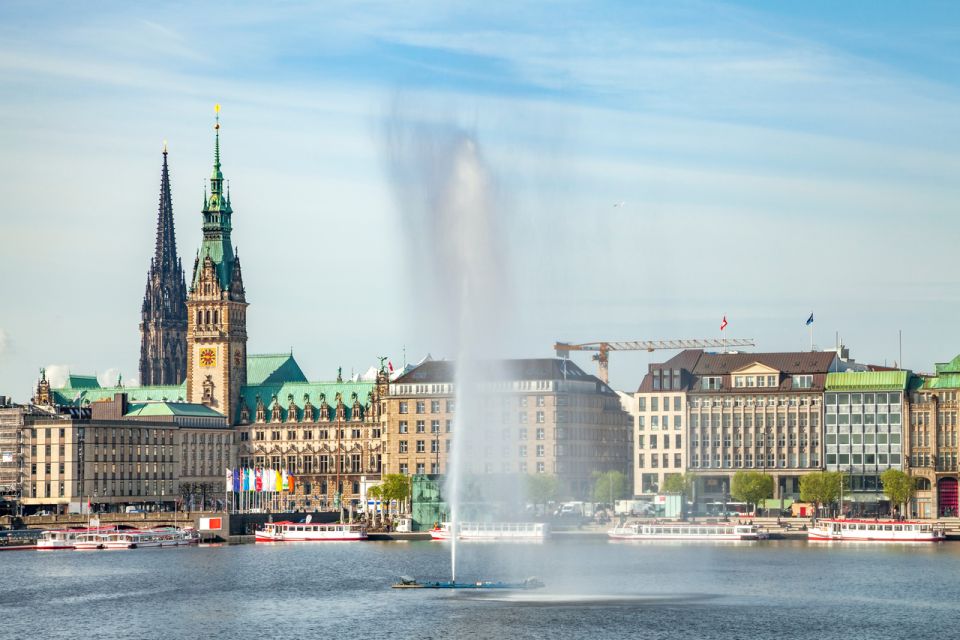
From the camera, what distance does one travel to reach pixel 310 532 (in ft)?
636

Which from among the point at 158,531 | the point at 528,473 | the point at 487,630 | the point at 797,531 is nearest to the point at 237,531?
the point at 158,531

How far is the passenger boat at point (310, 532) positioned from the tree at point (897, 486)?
51.9 m

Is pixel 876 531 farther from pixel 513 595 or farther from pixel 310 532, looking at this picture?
pixel 513 595

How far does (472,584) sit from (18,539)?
85800 mm

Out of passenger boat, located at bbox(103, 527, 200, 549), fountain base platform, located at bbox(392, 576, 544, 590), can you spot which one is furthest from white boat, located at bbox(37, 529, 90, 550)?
fountain base platform, located at bbox(392, 576, 544, 590)

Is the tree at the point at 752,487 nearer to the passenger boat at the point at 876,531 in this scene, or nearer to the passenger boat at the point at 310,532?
the passenger boat at the point at 876,531

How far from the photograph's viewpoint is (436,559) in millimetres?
149625

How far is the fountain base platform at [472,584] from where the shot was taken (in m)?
110

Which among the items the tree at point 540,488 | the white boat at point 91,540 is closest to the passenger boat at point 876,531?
the tree at point 540,488

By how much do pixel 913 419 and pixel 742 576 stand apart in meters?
73.7

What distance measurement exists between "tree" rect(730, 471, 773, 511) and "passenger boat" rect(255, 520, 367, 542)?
3802cm

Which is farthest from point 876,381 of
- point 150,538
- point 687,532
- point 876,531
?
point 150,538

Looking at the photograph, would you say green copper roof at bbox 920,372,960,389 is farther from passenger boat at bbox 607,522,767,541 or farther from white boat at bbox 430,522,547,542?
white boat at bbox 430,522,547,542

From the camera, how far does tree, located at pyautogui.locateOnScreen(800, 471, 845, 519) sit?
189 meters
